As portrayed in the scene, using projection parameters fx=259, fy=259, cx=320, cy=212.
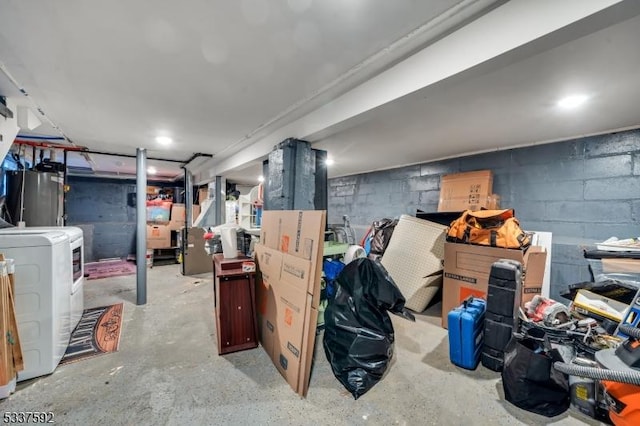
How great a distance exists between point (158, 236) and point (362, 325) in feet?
19.2

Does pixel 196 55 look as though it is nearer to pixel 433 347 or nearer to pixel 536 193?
pixel 433 347

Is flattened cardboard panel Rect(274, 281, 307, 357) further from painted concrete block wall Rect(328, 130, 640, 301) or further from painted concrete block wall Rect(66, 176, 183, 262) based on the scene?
painted concrete block wall Rect(66, 176, 183, 262)

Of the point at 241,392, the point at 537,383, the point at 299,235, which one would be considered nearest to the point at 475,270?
the point at 537,383

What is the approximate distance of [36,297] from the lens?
1935 millimetres

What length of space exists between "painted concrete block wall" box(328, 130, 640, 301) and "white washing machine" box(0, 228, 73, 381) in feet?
16.3

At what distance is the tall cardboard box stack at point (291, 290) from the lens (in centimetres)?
175

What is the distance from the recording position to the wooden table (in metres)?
2.28

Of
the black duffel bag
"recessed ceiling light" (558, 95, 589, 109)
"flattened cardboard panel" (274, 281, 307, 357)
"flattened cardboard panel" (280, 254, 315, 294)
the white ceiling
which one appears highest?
the white ceiling

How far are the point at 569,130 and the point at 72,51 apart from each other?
453cm

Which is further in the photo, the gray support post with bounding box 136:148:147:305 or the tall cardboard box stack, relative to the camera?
the gray support post with bounding box 136:148:147:305

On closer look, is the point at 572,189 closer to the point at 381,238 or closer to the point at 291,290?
the point at 381,238

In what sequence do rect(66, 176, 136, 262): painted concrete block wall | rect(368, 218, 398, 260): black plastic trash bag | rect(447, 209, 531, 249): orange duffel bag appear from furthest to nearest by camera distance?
rect(66, 176, 136, 262): painted concrete block wall → rect(368, 218, 398, 260): black plastic trash bag → rect(447, 209, 531, 249): orange duffel bag

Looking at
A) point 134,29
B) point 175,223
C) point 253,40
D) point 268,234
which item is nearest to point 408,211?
point 268,234

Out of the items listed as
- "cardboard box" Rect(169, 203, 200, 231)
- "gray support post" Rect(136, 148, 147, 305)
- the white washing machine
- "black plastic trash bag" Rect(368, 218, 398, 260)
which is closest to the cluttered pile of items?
"black plastic trash bag" Rect(368, 218, 398, 260)
